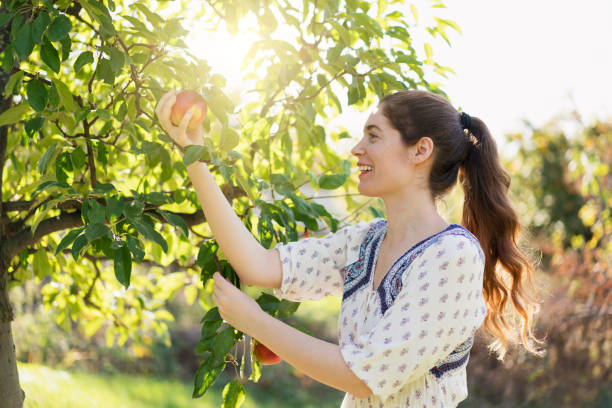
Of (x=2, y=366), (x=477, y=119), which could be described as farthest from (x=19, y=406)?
(x=477, y=119)

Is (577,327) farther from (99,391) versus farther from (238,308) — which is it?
(238,308)

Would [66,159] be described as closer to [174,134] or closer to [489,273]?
[174,134]

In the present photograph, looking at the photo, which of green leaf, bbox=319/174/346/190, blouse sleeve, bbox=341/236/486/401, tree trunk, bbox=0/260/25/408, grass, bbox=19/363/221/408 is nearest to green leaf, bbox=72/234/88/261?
blouse sleeve, bbox=341/236/486/401

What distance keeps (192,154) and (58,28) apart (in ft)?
1.32

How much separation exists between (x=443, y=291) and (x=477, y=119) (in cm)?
51

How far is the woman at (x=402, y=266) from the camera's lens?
4.00ft

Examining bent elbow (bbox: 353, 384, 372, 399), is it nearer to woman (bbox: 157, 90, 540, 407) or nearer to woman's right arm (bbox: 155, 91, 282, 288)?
woman (bbox: 157, 90, 540, 407)

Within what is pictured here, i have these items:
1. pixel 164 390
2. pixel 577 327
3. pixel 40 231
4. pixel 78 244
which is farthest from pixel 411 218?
pixel 164 390

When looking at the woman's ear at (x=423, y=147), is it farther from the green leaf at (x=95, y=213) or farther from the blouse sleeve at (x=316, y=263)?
the green leaf at (x=95, y=213)

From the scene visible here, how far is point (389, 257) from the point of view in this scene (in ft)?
4.71

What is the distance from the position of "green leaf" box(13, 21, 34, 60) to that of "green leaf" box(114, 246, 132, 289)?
17.8 inches

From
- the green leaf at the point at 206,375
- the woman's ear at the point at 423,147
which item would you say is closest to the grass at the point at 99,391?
the green leaf at the point at 206,375

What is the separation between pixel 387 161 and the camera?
1.43 meters

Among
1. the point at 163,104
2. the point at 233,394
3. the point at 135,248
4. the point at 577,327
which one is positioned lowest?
the point at 577,327
